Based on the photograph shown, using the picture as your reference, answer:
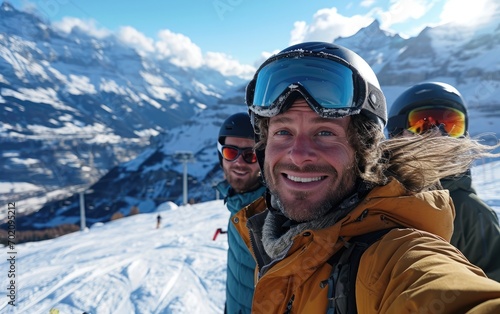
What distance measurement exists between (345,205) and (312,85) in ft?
2.36

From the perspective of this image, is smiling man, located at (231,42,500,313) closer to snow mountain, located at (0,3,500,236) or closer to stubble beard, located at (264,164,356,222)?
stubble beard, located at (264,164,356,222)

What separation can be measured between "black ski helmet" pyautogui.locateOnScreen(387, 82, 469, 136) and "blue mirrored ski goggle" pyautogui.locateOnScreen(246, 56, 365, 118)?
1610mm

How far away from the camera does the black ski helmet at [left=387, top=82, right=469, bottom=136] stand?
314cm

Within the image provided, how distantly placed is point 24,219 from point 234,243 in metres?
121

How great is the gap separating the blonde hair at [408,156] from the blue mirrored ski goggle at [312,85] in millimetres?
137

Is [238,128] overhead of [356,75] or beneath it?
beneath

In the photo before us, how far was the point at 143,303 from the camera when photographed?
4398 millimetres

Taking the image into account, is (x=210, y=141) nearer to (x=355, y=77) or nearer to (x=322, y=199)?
(x=355, y=77)

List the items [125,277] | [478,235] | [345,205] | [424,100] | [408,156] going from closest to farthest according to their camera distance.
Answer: [345,205], [408,156], [478,235], [424,100], [125,277]

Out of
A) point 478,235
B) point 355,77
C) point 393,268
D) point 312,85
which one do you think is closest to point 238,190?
point 312,85

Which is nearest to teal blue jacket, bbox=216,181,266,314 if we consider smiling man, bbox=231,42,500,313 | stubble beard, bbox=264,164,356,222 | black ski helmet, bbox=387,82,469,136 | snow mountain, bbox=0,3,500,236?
smiling man, bbox=231,42,500,313

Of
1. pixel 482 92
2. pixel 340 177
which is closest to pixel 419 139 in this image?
pixel 340 177

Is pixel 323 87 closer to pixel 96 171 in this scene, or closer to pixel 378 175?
pixel 378 175

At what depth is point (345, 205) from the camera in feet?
4.76
